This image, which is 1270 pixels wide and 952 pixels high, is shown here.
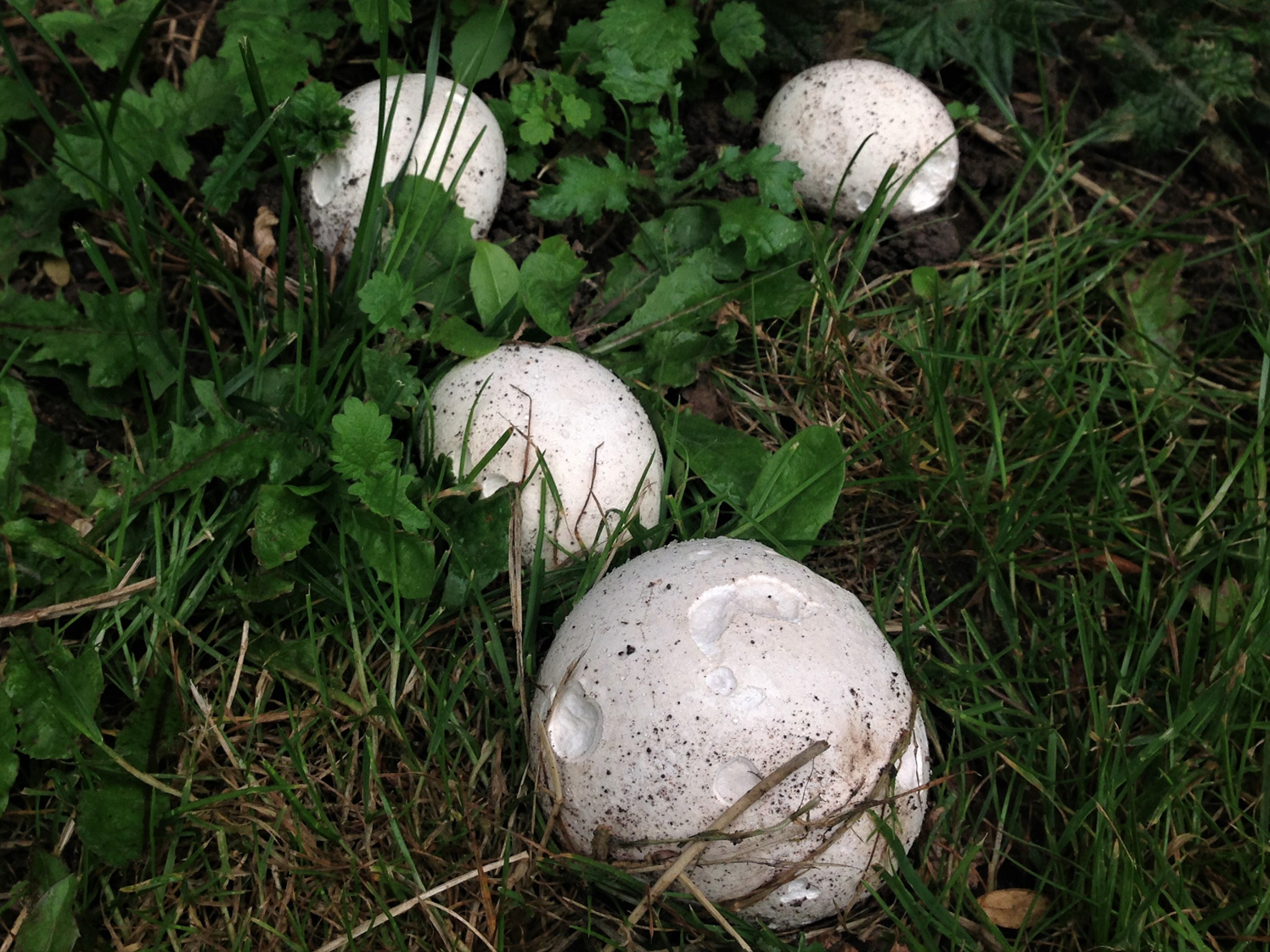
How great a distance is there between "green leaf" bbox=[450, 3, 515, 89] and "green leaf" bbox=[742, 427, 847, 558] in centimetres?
121

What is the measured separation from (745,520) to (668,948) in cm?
84

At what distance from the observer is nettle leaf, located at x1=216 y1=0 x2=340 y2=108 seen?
2.35 meters

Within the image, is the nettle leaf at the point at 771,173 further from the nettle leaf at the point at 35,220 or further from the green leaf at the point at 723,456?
the nettle leaf at the point at 35,220

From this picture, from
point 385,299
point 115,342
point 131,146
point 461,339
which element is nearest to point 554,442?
point 461,339

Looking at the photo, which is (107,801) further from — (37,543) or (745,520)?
(745,520)

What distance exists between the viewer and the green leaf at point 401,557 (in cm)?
200

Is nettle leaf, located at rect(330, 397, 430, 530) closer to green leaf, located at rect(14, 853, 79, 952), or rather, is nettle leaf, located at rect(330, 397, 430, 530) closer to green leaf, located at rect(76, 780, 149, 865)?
green leaf, located at rect(76, 780, 149, 865)

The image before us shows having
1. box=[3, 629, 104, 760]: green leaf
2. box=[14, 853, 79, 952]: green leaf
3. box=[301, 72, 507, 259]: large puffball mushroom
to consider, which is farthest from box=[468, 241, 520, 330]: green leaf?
box=[14, 853, 79, 952]: green leaf

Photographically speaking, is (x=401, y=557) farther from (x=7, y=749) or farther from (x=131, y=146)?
(x=131, y=146)

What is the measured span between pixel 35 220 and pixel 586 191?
4.25 ft

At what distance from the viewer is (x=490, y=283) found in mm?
2338

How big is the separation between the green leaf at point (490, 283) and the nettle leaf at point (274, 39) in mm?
575

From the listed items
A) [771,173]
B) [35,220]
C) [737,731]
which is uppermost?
[771,173]

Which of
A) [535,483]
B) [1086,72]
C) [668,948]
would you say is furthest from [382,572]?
[1086,72]
